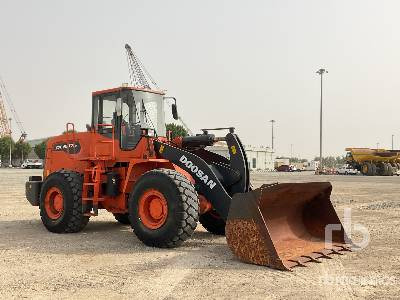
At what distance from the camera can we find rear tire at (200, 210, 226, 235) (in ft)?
28.4

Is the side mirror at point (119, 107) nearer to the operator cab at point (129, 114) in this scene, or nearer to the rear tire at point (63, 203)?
the operator cab at point (129, 114)

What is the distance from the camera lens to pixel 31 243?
775cm

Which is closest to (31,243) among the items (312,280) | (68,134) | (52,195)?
(52,195)

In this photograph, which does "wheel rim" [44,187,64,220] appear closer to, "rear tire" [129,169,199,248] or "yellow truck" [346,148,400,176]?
"rear tire" [129,169,199,248]

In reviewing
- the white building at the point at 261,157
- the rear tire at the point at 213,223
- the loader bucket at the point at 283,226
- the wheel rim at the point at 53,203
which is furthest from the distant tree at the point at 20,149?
the loader bucket at the point at 283,226

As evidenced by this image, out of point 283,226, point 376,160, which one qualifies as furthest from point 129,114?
point 376,160

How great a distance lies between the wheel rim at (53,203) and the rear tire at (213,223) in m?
2.73

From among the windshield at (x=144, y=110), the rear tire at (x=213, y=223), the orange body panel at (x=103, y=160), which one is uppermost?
the windshield at (x=144, y=110)

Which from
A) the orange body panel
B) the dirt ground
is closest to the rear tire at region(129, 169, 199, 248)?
the dirt ground

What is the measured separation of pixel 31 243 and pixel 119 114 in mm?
2738

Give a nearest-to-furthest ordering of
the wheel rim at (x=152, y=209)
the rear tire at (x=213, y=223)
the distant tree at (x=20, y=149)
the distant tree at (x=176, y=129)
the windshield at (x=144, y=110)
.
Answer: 1. the wheel rim at (x=152, y=209)
2. the rear tire at (x=213, y=223)
3. the windshield at (x=144, y=110)
4. the distant tree at (x=176, y=129)
5. the distant tree at (x=20, y=149)

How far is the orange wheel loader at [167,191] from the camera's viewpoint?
636 cm

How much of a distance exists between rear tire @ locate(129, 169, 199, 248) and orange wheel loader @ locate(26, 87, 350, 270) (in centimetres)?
1

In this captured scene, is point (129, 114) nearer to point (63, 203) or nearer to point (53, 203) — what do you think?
point (63, 203)
